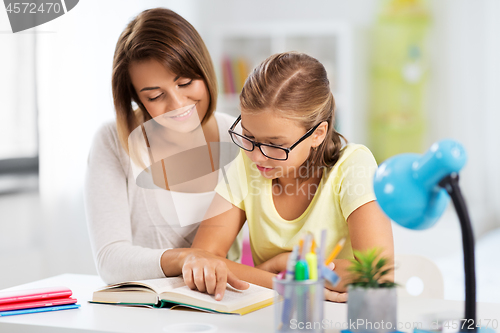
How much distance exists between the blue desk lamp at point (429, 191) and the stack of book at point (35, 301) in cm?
65

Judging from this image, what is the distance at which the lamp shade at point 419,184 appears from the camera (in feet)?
2.13

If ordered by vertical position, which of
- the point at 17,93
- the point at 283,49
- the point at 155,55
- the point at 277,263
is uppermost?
the point at 283,49

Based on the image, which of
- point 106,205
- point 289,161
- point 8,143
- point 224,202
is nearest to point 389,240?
point 289,161

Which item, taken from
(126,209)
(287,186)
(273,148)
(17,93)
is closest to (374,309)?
(273,148)

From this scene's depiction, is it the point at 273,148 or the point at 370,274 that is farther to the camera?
the point at 273,148

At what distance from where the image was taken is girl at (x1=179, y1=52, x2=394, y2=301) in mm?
1074

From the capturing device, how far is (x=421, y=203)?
668 millimetres

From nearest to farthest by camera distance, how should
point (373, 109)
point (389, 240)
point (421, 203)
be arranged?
point (421, 203)
point (389, 240)
point (373, 109)

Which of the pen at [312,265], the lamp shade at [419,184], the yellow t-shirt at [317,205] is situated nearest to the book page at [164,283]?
the yellow t-shirt at [317,205]

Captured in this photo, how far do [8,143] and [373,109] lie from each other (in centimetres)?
250

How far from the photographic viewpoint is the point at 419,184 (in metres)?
0.67

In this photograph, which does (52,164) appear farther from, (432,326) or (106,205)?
(432,326)

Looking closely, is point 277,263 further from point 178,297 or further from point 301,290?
point 301,290

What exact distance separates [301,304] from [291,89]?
515 millimetres
